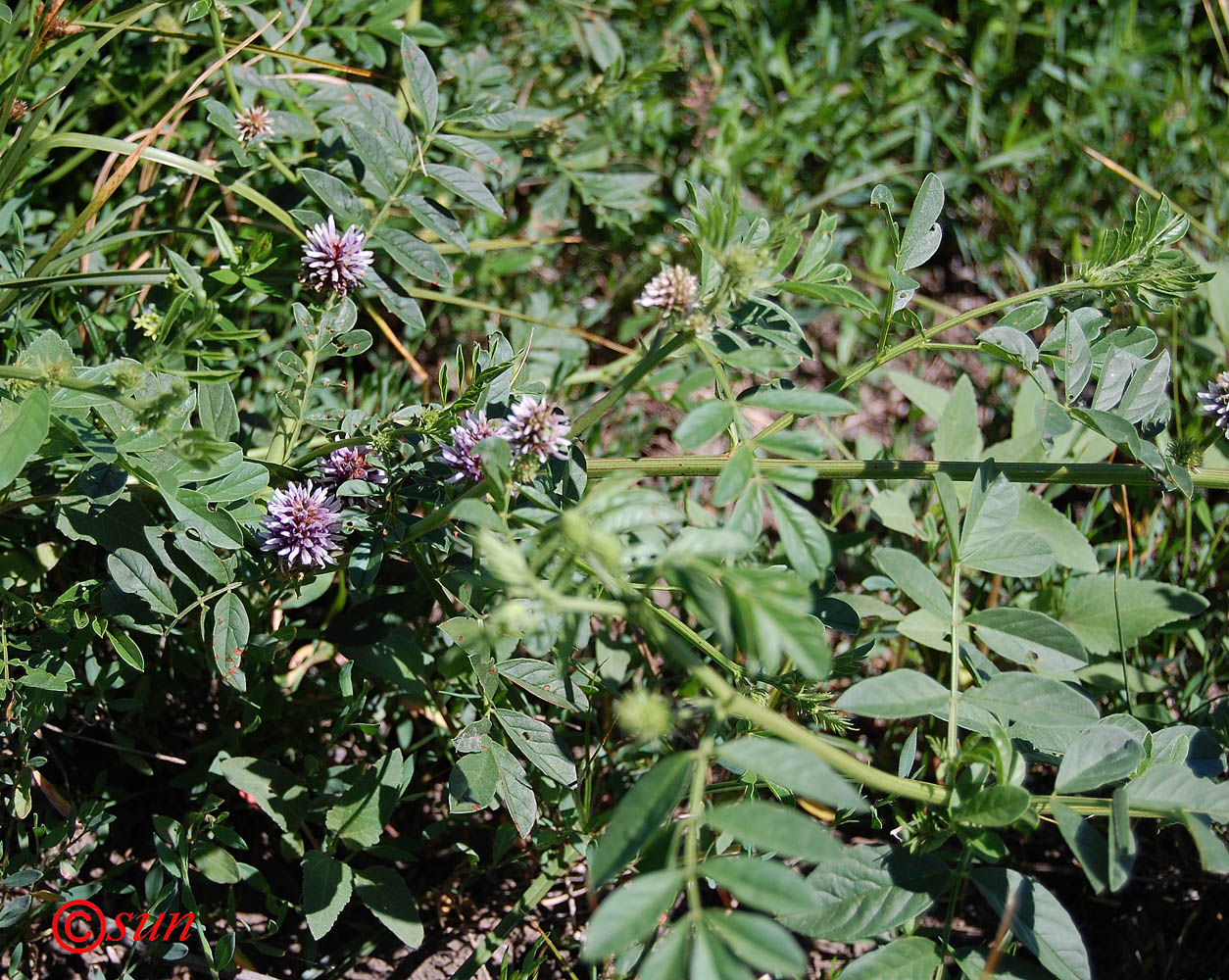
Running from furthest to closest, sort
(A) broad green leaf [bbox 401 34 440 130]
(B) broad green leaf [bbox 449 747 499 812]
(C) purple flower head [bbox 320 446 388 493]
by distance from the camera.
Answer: (A) broad green leaf [bbox 401 34 440 130]
(C) purple flower head [bbox 320 446 388 493]
(B) broad green leaf [bbox 449 747 499 812]

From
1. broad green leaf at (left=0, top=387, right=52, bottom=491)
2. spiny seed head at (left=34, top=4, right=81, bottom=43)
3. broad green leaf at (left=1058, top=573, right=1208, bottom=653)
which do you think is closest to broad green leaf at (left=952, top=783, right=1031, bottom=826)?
broad green leaf at (left=1058, top=573, right=1208, bottom=653)

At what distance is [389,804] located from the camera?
71.4 inches

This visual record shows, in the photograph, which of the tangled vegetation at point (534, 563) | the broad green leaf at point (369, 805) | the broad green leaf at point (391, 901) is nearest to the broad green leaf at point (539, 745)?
the tangled vegetation at point (534, 563)

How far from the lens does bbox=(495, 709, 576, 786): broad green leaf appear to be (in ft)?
5.64

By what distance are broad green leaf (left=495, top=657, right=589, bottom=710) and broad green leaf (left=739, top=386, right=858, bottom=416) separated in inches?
21.9

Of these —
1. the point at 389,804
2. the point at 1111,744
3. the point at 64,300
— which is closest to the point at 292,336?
the point at 64,300

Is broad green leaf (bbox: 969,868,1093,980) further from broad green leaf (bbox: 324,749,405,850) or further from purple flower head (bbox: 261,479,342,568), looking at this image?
purple flower head (bbox: 261,479,342,568)

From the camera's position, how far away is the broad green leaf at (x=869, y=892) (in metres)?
1.51

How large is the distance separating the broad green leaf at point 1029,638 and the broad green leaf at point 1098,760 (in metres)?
0.19

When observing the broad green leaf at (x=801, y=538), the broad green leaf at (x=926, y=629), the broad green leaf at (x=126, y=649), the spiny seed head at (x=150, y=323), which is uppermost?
the spiny seed head at (x=150, y=323)

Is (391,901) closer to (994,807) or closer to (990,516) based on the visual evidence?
(994,807)

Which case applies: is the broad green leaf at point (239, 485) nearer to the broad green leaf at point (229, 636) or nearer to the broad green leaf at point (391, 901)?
the broad green leaf at point (229, 636)

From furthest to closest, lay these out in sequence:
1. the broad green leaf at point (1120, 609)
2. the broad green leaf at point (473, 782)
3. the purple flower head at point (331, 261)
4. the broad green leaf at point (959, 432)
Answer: the broad green leaf at point (959, 432) → the broad green leaf at point (1120, 609) → the purple flower head at point (331, 261) → the broad green leaf at point (473, 782)
